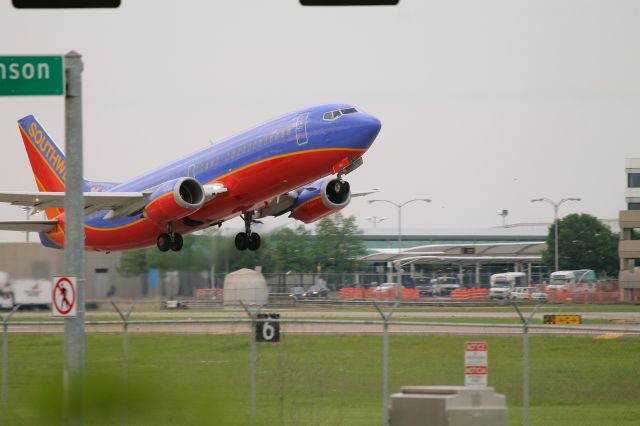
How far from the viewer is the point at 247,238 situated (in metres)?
39.2

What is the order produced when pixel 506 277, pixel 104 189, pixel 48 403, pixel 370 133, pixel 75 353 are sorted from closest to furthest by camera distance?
pixel 48 403
pixel 75 353
pixel 370 133
pixel 104 189
pixel 506 277

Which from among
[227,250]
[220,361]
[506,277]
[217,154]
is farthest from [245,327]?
[506,277]

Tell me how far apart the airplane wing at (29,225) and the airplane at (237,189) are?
0.04m

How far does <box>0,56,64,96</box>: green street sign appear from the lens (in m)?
13.1

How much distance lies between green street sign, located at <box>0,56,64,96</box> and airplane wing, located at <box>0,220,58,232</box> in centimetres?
2990

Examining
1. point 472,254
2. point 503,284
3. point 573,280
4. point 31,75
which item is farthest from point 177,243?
point 472,254

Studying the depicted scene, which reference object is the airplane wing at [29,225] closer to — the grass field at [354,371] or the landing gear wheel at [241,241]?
the landing gear wheel at [241,241]

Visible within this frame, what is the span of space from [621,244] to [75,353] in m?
49.7

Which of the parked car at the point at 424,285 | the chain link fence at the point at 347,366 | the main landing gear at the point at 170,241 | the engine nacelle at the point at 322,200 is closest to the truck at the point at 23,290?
the chain link fence at the point at 347,366

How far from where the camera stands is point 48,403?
1001 centimetres

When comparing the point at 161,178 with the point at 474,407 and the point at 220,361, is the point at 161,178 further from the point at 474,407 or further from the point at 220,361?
the point at 474,407

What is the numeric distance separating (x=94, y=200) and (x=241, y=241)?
18.2ft

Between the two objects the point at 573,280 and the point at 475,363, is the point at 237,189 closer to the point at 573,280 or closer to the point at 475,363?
the point at 475,363

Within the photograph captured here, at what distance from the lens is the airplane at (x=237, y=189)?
32.9 meters
